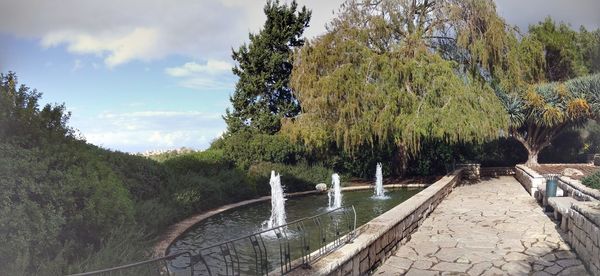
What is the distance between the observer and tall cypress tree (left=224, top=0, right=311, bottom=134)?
2367 centimetres

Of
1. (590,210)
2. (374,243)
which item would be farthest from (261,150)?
(590,210)

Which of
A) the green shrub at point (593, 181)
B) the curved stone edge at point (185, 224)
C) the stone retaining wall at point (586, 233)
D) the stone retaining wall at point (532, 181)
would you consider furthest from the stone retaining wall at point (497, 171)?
the stone retaining wall at point (586, 233)

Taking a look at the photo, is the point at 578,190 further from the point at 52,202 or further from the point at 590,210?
the point at 52,202

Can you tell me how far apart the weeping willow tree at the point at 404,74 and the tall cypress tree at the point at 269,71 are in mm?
8918

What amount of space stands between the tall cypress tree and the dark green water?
9.49 meters

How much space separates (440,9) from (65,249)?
13.2 m

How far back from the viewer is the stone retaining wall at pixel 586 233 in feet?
16.5

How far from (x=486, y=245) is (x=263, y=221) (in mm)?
5350

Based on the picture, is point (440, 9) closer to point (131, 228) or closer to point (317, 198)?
point (317, 198)

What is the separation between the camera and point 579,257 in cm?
588

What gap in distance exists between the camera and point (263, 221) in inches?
412

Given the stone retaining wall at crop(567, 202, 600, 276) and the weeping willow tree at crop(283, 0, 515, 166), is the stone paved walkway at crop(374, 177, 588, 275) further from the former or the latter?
the weeping willow tree at crop(283, 0, 515, 166)

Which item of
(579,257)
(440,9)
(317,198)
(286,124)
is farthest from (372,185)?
(579,257)

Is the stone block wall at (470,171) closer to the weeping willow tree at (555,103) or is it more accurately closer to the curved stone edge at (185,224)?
the weeping willow tree at (555,103)
